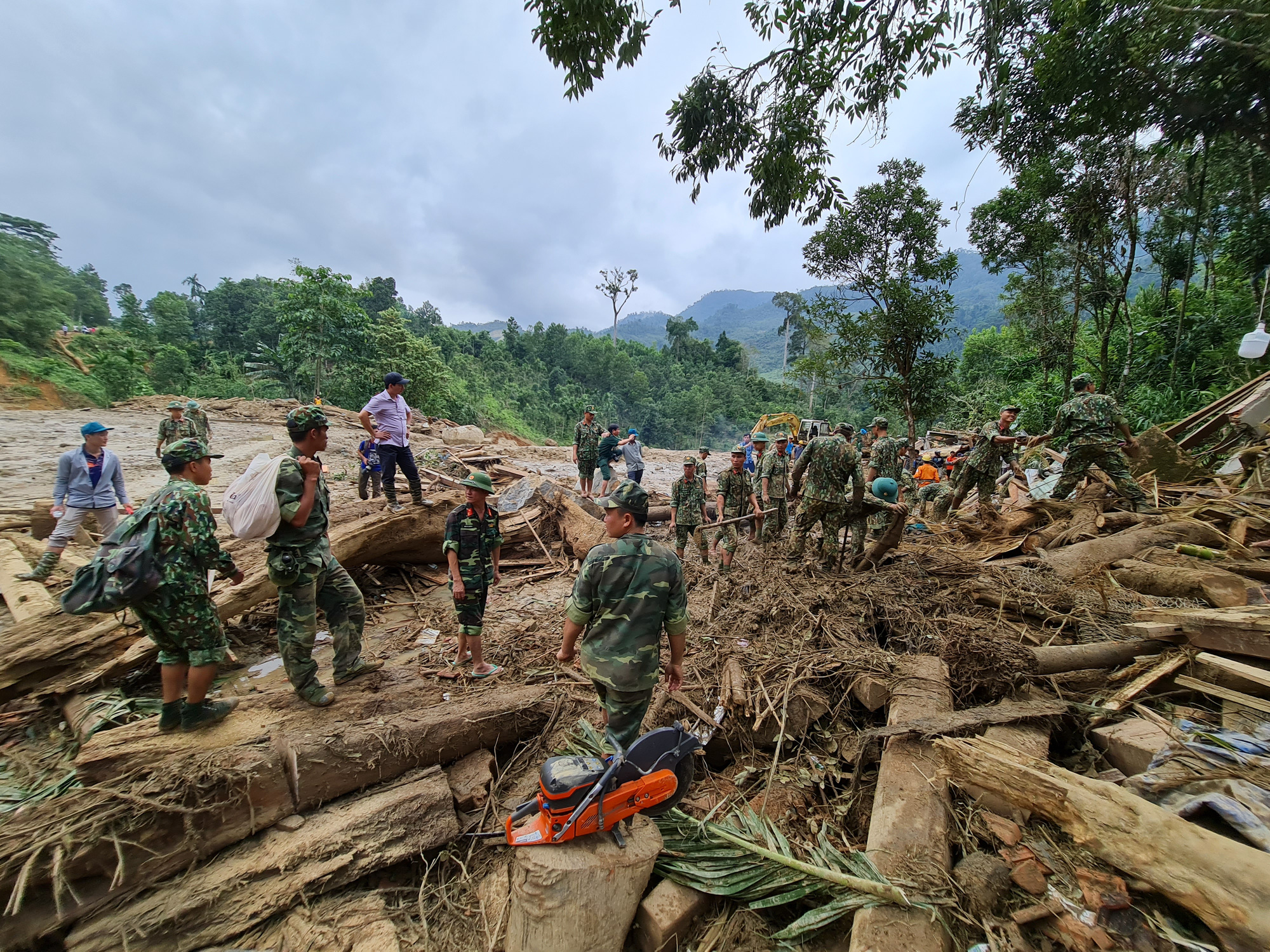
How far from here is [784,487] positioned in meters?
7.43

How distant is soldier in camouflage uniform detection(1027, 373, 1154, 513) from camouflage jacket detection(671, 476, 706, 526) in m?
4.76

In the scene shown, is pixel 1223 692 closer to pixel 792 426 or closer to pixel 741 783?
pixel 741 783

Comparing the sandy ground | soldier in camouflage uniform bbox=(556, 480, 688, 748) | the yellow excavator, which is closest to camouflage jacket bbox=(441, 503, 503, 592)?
soldier in camouflage uniform bbox=(556, 480, 688, 748)

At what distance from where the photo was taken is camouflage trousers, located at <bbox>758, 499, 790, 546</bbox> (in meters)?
7.59

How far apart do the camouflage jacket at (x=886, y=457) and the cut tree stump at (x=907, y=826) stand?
592cm

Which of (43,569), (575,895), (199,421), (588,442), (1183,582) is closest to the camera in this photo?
(575,895)

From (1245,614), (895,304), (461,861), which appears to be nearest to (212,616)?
(461,861)

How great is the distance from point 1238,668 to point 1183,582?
1689mm

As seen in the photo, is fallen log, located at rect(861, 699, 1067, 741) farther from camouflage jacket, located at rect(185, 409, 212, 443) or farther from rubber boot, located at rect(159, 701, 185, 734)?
camouflage jacket, located at rect(185, 409, 212, 443)

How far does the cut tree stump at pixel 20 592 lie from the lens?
159 inches

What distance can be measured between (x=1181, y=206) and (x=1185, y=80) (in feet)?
28.4

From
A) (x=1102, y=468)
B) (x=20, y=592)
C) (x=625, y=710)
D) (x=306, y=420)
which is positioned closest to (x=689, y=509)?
(x=625, y=710)

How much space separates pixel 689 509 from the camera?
7246 mm

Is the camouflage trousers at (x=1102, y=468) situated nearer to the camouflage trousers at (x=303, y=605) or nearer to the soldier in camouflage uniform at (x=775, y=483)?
the soldier in camouflage uniform at (x=775, y=483)
